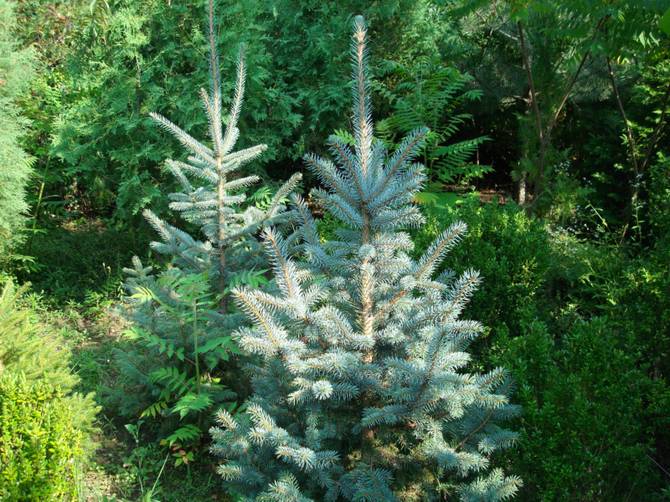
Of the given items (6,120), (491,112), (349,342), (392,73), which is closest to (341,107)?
(392,73)

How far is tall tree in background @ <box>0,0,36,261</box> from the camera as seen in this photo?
224 inches

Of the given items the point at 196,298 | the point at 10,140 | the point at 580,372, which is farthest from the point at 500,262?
the point at 10,140

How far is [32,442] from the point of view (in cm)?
305

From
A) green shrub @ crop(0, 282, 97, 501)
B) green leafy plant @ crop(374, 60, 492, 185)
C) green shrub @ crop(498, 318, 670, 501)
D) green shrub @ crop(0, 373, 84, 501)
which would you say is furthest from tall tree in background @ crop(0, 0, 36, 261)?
green shrub @ crop(498, 318, 670, 501)

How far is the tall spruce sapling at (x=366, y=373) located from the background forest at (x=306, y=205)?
0.24 m

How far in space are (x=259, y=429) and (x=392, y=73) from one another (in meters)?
5.83

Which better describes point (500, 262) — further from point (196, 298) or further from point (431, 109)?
point (431, 109)

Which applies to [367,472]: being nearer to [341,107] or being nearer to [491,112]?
[341,107]

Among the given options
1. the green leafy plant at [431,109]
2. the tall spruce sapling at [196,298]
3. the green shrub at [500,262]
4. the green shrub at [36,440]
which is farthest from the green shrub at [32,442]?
the green leafy plant at [431,109]

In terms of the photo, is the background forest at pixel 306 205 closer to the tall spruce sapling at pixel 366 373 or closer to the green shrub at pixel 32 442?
the green shrub at pixel 32 442

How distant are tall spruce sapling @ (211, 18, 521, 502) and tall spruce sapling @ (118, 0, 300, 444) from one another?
2.26 feet

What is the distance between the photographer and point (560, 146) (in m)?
8.36

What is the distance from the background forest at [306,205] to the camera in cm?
316

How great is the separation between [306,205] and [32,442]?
1786 millimetres
